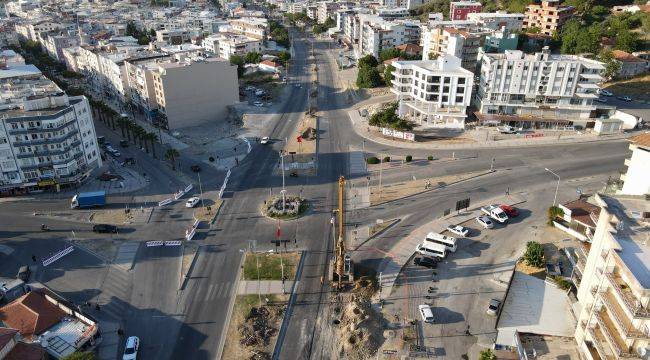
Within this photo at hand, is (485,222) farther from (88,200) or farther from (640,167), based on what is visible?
(88,200)

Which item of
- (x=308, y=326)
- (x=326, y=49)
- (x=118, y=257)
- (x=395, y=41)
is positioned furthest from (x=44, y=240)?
(x=326, y=49)

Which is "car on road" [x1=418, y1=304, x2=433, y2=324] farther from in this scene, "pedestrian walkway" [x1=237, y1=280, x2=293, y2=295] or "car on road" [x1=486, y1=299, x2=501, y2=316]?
"pedestrian walkway" [x1=237, y1=280, x2=293, y2=295]

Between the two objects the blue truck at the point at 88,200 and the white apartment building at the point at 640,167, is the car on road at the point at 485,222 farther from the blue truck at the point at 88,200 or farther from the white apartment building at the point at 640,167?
the blue truck at the point at 88,200

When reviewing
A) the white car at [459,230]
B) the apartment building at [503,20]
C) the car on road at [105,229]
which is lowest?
the car on road at [105,229]

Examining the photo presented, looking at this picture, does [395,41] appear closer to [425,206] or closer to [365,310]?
[425,206]

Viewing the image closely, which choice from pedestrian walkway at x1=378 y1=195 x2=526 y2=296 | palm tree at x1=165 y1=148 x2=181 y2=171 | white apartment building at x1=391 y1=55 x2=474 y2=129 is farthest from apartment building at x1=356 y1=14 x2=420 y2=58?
pedestrian walkway at x1=378 y1=195 x2=526 y2=296

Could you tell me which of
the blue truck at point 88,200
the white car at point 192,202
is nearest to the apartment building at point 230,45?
the blue truck at point 88,200
